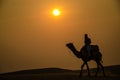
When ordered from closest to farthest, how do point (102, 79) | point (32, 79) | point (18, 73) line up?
point (102, 79) → point (32, 79) → point (18, 73)

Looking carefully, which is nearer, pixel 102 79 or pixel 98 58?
pixel 102 79

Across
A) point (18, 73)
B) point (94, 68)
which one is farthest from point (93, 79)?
point (18, 73)

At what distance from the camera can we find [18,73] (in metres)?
8.70

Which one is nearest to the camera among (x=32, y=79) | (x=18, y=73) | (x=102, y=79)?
(x=102, y=79)

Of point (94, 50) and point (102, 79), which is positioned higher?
point (94, 50)

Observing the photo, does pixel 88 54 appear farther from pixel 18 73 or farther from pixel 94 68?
pixel 18 73

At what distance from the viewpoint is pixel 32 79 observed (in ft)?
22.0

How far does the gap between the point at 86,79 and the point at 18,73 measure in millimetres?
3058

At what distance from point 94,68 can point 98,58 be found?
1.83m

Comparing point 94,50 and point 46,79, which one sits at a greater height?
point 94,50

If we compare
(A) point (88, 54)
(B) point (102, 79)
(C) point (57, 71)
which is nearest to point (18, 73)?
(C) point (57, 71)

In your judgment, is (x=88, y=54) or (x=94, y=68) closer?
(x=88, y=54)

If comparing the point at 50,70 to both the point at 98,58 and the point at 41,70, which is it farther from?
the point at 98,58

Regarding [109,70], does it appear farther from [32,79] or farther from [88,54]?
[32,79]
